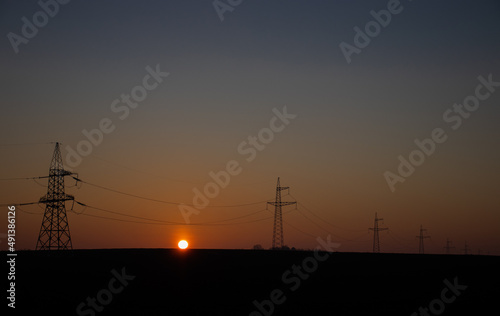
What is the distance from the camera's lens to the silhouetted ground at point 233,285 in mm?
31406

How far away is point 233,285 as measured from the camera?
38.8 m

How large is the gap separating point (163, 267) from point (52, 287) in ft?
38.6

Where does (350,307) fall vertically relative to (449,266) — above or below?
below

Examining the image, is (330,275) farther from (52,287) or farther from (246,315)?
(52,287)

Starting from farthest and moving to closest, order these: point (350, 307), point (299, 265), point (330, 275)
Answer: point (299, 265)
point (330, 275)
point (350, 307)

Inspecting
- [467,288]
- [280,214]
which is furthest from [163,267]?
[280,214]

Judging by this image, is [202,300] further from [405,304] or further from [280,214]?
[280,214]

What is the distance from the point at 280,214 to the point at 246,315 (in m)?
61.5

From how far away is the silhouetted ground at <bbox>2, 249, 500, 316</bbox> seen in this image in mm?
31406

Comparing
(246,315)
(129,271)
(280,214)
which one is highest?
(280,214)

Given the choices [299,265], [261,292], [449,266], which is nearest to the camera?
[261,292]

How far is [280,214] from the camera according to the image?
299ft

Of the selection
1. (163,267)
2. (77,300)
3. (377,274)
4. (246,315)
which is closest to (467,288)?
(377,274)

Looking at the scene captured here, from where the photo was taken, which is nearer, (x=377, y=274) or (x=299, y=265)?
(x=377, y=274)
